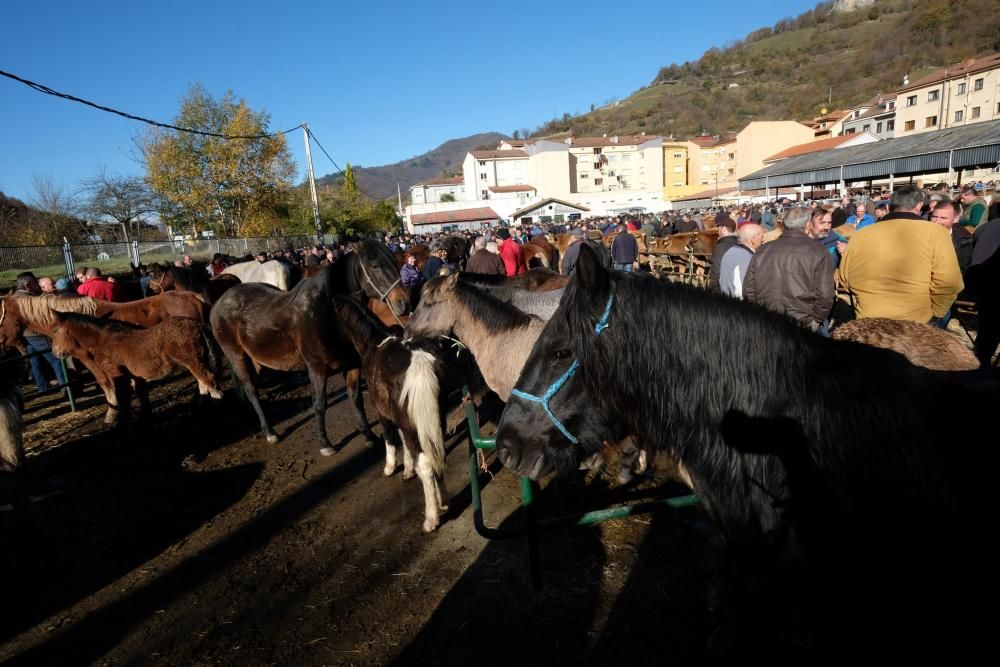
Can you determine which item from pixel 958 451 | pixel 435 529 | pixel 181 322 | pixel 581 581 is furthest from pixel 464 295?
pixel 181 322

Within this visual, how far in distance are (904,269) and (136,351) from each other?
9593mm

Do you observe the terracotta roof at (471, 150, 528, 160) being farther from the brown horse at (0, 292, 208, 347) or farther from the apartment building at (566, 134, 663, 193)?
the brown horse at (0, 292, 208, 347)

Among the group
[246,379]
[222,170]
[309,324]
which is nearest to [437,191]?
[222,170]

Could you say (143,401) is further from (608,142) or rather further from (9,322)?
(608,142)

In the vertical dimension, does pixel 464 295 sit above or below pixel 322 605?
above

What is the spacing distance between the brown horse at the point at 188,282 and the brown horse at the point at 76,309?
35.2 inches

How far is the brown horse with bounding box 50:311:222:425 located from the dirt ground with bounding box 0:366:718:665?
1558mm

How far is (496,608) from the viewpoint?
3.29 m

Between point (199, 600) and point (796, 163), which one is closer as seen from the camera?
point (199, 600)

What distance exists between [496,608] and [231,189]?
37835mm

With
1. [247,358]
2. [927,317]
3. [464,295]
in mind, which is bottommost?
[247,358]

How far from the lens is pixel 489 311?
4395mm

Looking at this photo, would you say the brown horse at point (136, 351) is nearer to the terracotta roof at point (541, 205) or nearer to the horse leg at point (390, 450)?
the horse leg at point (390, 450)

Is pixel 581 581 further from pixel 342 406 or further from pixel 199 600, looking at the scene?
pixel 342 406
